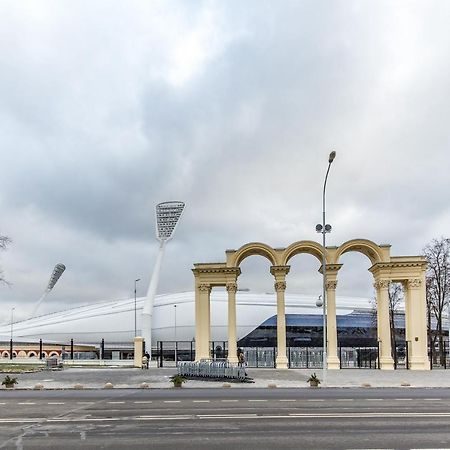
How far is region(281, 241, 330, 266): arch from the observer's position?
4278cm

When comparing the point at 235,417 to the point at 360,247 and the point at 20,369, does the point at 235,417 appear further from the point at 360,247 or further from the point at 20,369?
the point at 20,369

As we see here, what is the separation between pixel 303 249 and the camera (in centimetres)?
4366

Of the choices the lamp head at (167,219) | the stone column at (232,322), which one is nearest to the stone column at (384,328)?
the stone column at (232,322)

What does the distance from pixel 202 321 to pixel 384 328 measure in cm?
1406

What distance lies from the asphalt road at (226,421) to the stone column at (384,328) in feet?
65.5

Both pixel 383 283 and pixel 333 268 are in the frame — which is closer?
pixel 333 268

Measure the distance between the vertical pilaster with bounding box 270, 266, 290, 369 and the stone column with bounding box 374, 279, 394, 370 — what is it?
726cm

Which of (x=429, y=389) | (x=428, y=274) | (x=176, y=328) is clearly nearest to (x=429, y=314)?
(x=428, y=274)

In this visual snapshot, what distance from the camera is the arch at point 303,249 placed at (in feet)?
140

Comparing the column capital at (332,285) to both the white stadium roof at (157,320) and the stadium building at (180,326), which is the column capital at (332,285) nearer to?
the stadium building at (180,326)

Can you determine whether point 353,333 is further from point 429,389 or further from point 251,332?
point 429,389

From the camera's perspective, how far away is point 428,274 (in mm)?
53375

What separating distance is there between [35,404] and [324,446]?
1198 cm

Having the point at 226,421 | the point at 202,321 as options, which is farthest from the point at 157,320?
the point at 226,421
